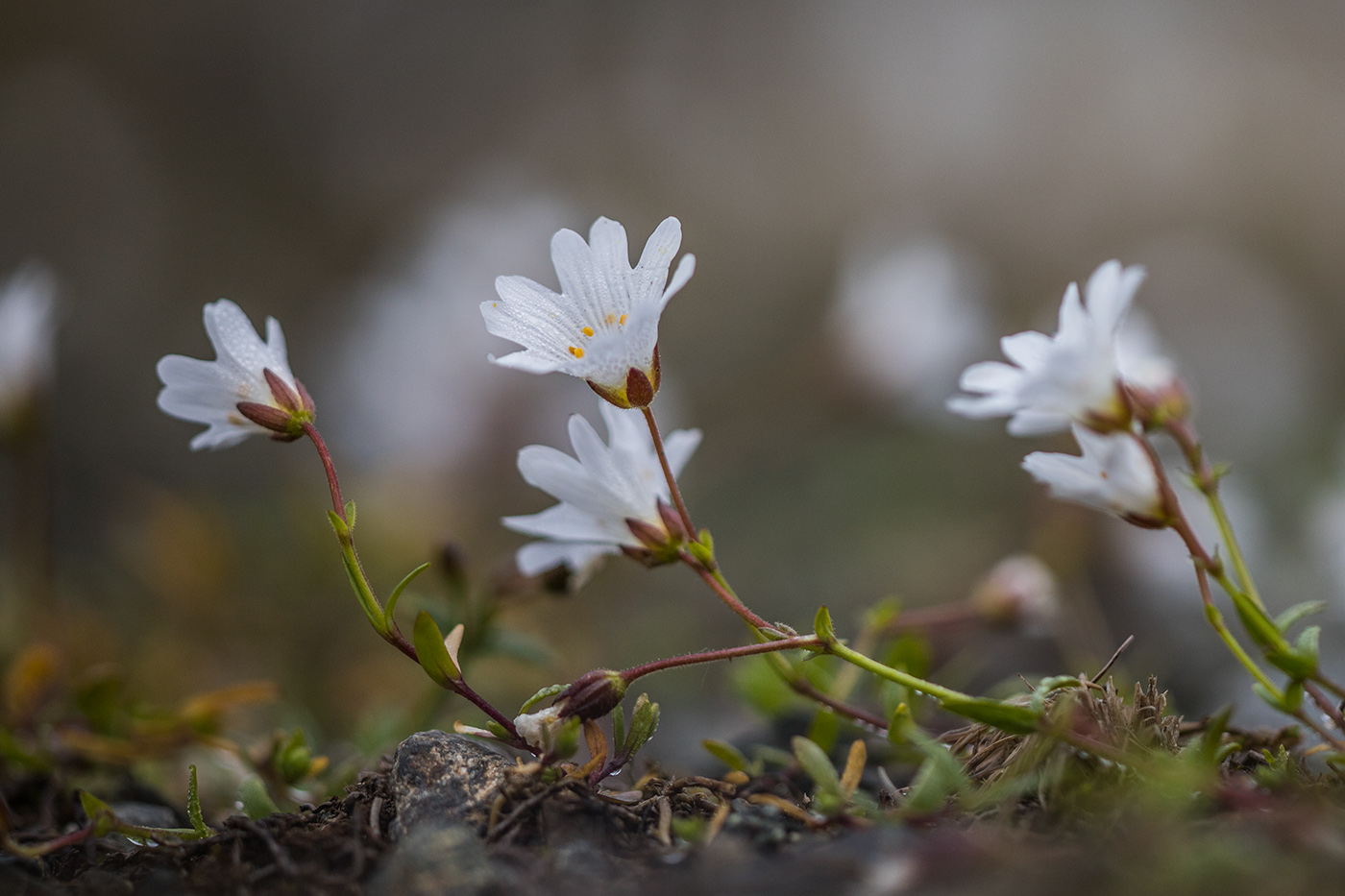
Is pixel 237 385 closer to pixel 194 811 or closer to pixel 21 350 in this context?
pixel 194 811

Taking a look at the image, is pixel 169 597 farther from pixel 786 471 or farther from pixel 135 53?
pixel 135 53

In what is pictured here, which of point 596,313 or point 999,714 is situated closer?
point 999,714

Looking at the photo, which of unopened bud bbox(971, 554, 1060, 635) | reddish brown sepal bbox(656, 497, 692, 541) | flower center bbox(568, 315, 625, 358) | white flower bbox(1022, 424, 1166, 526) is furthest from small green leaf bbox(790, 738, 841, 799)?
unopened bud bbox(971, 554, 1060, 635)

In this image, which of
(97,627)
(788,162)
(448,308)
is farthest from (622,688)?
(788,162)

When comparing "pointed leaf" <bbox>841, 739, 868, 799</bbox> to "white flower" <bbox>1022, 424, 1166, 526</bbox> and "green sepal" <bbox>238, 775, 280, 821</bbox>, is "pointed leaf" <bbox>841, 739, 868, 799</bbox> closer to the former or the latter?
"white flower" <bbox>1022, 424, 1166, 526</bbox>

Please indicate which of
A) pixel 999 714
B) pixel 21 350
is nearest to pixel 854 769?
pixel 999 714
